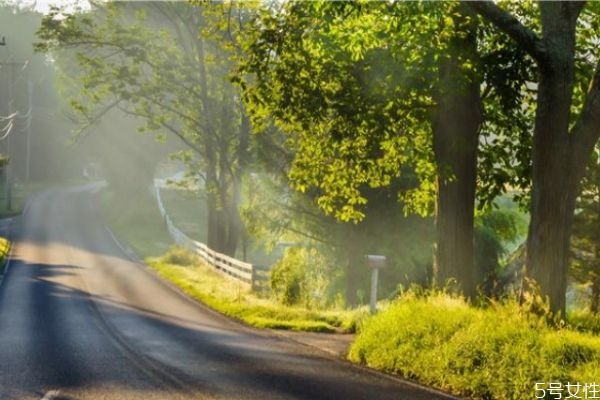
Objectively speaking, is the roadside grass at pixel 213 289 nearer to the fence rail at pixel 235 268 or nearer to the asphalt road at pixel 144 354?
the fence rail at pixel 235 268

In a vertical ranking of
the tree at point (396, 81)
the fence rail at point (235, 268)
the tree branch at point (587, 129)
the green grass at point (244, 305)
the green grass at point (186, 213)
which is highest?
the tree at point (396, 81)

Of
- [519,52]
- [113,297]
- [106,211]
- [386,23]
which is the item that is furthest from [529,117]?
[106,211]

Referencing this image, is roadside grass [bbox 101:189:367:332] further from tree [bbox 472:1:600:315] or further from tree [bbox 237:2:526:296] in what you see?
tree [bbox 472:1:600:315]

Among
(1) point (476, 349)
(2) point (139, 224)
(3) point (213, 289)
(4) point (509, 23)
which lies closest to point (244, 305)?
(3) point (213, 289)

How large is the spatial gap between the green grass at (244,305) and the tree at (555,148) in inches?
200

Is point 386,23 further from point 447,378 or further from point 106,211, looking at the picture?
point 106,211

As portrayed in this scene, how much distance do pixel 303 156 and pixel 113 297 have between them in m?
9.48

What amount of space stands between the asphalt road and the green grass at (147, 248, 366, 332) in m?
0.65

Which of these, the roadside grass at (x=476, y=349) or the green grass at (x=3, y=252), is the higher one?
the roadside grass at (x=476, y=349)

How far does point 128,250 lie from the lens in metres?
43.4

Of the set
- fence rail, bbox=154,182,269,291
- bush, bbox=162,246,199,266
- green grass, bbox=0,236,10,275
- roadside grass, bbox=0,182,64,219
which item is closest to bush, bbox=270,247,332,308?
fence rail, bbox=154,182,269,291

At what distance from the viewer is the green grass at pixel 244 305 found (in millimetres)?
16656

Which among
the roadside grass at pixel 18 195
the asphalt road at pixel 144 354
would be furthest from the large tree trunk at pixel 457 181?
the roadside grass at pixel 18 195

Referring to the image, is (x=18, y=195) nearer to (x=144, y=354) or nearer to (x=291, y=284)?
(x=291, y=284)
